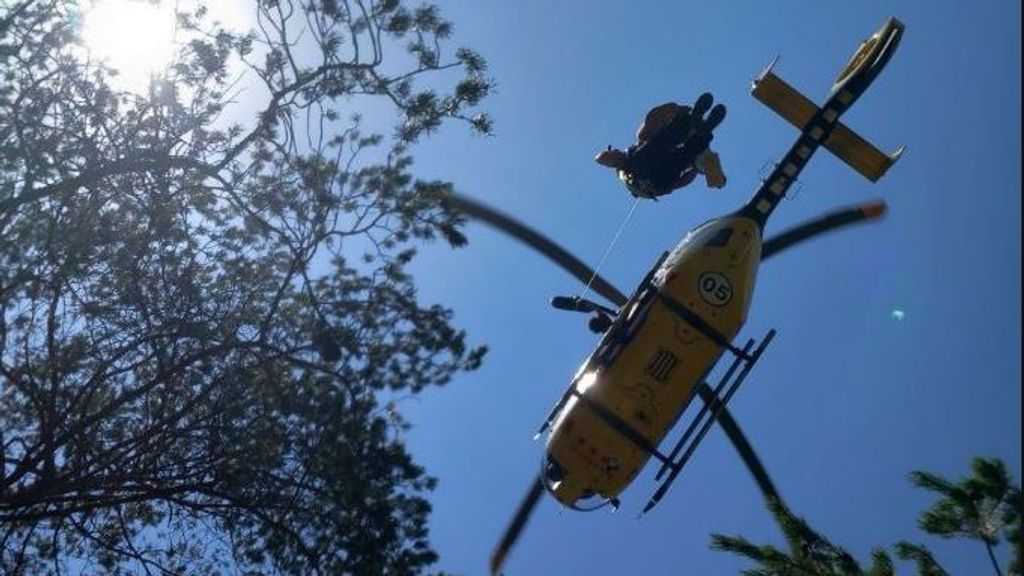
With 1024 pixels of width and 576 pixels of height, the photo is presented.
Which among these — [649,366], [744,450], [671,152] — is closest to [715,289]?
[649,366]

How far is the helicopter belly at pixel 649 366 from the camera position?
25.3ft

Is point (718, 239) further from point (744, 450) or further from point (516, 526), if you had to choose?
point (516, 526)

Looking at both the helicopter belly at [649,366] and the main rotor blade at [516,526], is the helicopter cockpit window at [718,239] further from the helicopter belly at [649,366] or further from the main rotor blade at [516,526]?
the main rotor blade at [516,526]

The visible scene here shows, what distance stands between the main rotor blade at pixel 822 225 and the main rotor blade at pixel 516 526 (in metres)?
3.33

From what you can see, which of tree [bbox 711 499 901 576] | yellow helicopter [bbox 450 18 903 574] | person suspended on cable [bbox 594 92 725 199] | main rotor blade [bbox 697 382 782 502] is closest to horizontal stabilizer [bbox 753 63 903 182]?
yellow helicopter [bbox 450 18 903 574]

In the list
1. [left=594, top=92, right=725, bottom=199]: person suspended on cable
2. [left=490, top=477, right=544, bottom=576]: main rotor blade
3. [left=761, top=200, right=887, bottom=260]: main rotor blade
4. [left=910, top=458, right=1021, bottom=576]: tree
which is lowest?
[left=490, top=477, right=544, bottom=576]: main rotor blade

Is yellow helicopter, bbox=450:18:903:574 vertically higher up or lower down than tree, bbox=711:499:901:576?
higher up

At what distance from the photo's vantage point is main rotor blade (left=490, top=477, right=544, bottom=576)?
8.21 meters

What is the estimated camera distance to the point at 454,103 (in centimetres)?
837

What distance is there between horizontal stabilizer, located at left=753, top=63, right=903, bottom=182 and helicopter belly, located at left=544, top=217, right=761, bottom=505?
1.49 m

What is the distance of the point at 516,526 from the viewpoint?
27.4 feet

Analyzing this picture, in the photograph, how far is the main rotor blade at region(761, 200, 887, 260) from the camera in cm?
803

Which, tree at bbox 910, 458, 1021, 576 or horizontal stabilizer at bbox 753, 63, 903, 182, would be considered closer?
tree at bbox 910, 458, 1021, 576

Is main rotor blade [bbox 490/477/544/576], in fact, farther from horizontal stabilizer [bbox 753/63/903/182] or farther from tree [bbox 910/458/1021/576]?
horizontal stabilizer [bbox 753/63/903/182]
